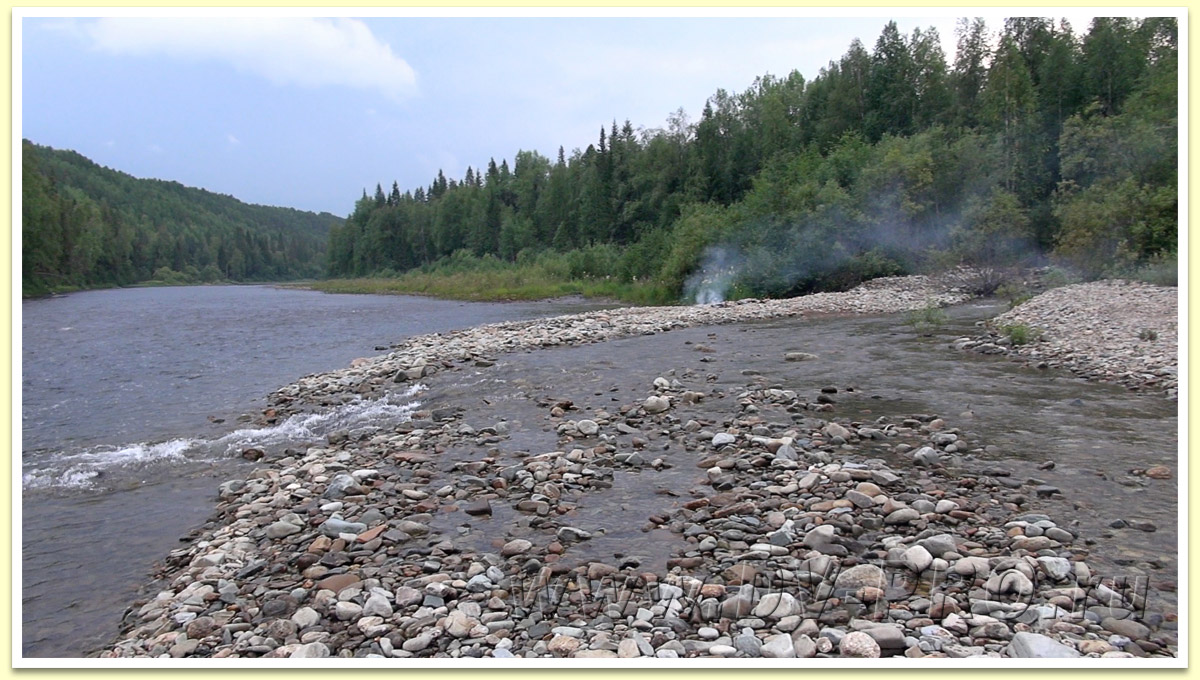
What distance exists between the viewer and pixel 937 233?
117 ft

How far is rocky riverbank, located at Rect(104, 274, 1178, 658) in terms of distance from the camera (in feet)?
13.7

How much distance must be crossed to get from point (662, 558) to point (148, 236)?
11747 cm

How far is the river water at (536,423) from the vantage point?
5.81 meters

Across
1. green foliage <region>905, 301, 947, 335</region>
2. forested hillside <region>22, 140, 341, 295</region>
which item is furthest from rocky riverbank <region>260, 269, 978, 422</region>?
forested hillside <region>22, 140, 341, 295</region>

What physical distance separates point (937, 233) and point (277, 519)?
3559 centimetres

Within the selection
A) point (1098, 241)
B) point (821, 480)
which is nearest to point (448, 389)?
point (821, 480)

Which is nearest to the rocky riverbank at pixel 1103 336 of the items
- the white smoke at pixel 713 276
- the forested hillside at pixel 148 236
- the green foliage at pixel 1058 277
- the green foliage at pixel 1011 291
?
the green foliage at pixel 1058 277

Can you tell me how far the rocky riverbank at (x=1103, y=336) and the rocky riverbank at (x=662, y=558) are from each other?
4776 mm

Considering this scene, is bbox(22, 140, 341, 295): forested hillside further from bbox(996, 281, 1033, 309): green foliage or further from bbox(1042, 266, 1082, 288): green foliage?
bbox(1042, 266, 1082, 288): green foliage

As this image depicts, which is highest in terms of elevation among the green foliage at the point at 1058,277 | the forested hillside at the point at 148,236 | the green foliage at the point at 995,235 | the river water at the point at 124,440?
the forested hillside at the point at 148,236

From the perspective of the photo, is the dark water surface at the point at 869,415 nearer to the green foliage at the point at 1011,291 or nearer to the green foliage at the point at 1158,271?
the green foliage at the point at 1158,271

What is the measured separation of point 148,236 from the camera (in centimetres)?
10275

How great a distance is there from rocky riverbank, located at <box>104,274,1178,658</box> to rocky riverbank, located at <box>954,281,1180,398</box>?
15.7 ft

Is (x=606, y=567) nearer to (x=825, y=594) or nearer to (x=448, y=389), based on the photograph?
(x=825, y=594)
